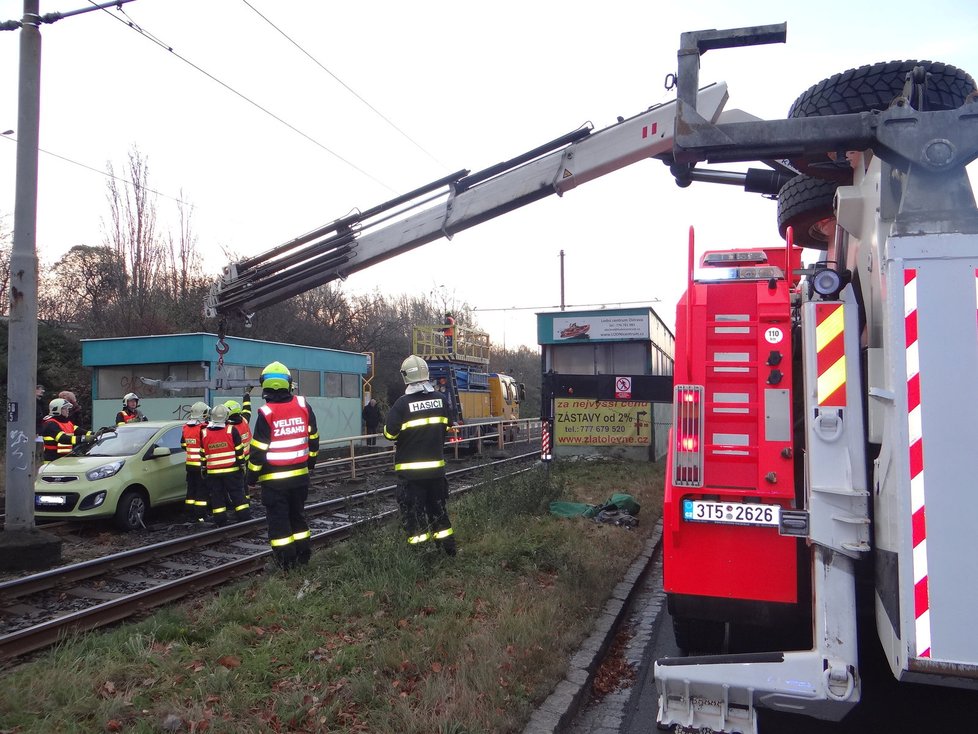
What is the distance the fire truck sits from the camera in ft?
8.03

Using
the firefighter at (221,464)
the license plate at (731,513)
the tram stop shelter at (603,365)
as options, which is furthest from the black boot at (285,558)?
the tram stop shelter at (603,365)

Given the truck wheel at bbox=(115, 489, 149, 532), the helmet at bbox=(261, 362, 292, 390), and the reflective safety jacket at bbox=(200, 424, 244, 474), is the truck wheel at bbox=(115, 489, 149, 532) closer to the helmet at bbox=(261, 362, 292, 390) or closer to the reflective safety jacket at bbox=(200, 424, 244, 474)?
the reflective safety jacket at bbox=(200, 424, 244, 474)

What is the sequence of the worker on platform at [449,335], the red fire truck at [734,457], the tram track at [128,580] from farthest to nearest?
1. the worker on platform at [449,335]
2. the tram track at [128,580]
3. the red fire truck at [734,457]

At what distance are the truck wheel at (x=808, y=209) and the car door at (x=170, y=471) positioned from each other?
902 cm

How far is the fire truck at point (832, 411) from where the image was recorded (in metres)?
2.45

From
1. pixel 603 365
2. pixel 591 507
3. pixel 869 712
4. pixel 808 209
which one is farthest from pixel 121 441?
pixel 603 365

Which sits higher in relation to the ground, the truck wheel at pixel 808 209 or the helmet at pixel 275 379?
the truck wheel at pixel 808 209

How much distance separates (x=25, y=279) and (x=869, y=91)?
27.6 feet

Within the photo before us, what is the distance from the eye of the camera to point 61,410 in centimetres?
1188

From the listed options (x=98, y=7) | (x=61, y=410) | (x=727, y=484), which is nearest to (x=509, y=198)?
(x=98, y=7)

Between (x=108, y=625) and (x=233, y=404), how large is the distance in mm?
4970

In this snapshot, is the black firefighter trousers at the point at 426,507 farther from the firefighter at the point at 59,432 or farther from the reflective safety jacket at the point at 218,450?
the firefighter at the point at 59,432

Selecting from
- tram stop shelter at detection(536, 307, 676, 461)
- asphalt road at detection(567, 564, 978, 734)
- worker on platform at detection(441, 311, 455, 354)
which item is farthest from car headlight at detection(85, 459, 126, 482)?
worker on platform at detection(441, 311, 455, 354)

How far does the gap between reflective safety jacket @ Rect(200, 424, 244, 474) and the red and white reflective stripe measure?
9.19m
